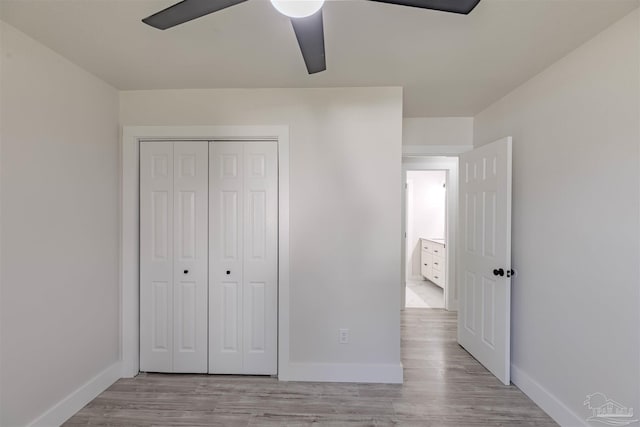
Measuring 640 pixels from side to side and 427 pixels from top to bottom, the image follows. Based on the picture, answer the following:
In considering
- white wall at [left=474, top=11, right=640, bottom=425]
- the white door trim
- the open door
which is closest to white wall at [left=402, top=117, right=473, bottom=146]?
the open door

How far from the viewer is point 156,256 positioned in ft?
7.79

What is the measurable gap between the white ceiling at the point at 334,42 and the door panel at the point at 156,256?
24.0 inches

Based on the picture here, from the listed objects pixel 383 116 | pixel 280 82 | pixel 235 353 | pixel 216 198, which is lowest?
pixel 235 353

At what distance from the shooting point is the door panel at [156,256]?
93.0 inches

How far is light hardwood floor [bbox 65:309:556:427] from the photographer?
6.06 feet

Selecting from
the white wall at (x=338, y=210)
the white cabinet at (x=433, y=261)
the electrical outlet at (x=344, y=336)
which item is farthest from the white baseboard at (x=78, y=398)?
the white cabinet at (x=433, y=261)

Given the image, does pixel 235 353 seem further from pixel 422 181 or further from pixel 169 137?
pixel 422 181

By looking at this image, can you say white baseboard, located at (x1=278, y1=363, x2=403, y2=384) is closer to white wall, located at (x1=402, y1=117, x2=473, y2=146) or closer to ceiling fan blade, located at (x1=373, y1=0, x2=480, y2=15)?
white wall, located at (x1=402, y1=117, x2=473, y2=146)

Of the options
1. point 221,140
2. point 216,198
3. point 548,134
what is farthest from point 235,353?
point 548,134

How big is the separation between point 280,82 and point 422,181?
4.32 m

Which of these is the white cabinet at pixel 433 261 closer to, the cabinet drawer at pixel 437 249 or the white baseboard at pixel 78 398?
the cabinet drawer at pixel 437 249

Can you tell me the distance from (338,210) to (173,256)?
1.41 metres

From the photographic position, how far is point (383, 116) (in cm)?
225

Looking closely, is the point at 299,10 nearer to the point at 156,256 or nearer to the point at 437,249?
the point at 156,256
